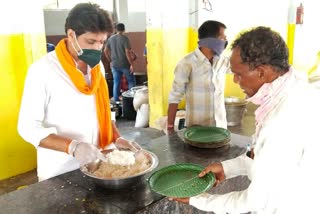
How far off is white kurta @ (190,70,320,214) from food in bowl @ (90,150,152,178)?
0.59 metres

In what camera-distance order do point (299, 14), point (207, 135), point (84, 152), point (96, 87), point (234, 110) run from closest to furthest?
point (84, 152) → point (96, 87) → point (207, 135) → point (234, 110) → point (299, 14)

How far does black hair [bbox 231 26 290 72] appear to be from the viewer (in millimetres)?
1235

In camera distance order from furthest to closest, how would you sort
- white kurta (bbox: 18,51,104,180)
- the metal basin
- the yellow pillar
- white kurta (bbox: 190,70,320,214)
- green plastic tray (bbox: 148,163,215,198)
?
the metal basin, the yellow pillar, white kurta (bbox: 18,51,104,180), green plastic tray (bbox: 148,163,215,198), white kurta (bbox: 190,70,320,214)

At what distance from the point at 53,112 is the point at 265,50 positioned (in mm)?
1204

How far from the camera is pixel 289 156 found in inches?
46.2

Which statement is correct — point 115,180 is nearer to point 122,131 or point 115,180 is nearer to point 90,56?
point 90,56

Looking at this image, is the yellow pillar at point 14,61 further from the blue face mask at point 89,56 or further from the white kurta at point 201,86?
the blue face mask at point 89,56

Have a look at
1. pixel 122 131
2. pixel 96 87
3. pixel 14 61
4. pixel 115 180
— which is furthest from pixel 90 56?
pixel 122 131

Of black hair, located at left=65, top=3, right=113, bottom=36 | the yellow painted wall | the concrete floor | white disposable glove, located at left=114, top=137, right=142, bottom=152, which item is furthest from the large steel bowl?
the yellow painted wall

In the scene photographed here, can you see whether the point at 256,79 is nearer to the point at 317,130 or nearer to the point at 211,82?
the point at 317,130

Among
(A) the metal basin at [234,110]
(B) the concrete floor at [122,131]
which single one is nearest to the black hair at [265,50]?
(B) the concrete floor at [122,131]

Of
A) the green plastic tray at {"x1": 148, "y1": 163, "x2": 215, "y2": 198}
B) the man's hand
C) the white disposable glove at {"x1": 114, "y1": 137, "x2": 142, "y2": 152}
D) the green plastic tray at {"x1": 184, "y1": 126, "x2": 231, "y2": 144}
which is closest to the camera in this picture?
the green plastic tray at {"x1": 148, "y1": 163, "x2": 215, "y2": 198}

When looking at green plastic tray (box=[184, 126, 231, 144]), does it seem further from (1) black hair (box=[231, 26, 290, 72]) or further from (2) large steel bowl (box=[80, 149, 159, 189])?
(1) black hair (box=[231, 26, 290, 72])

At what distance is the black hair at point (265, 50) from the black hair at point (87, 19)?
0.84 m
